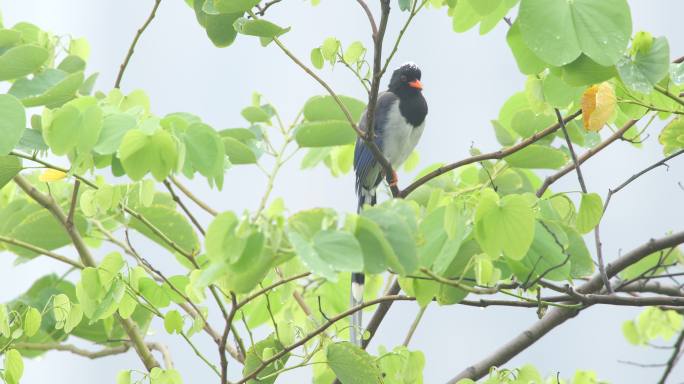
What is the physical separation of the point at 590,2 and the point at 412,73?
1.95m

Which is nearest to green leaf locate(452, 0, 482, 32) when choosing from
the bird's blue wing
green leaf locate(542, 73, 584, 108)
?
green leaf locate(542, 73, 584, 108)

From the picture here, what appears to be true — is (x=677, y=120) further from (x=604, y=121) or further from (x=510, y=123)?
(x=510, y=123)

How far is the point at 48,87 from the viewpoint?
4.25 feet

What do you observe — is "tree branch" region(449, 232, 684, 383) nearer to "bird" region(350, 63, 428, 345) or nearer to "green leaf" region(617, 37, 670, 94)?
"green leaf" region(617, 37, 670, 94)

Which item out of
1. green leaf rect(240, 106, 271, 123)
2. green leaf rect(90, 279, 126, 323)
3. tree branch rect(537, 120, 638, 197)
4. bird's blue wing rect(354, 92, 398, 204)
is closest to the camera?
A: green leaf rect(90, 279, 126, 323)

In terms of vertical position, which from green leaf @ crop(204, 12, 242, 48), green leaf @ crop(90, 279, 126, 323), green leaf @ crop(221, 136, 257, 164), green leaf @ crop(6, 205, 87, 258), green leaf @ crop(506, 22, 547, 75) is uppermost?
green leaf @ crop(506, 22, 547, 75)

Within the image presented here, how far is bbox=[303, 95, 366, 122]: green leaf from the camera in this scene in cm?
136

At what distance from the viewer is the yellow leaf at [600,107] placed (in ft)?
3.39

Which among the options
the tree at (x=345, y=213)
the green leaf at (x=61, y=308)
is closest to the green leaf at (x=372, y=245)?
the tree at (x=345, y=213)

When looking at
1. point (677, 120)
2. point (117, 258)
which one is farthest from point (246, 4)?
point (677, 120)

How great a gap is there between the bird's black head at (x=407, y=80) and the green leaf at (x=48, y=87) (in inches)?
64.0

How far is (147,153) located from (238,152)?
43 cm

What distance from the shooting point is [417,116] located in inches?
108

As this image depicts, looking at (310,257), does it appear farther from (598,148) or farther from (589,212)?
(598,148)
